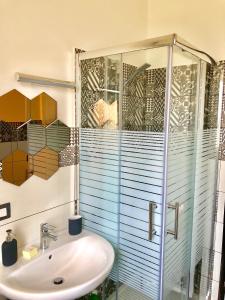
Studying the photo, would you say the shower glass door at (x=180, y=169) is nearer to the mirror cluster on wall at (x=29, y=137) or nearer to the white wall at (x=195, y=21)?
the white wall at (x=195, y=21)

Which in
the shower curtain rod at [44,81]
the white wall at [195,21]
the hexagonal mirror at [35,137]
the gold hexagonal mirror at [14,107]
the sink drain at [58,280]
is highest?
the white wall at [195,21]

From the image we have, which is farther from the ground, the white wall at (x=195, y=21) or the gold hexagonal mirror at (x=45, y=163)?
the white wall at (x=195, y=21)

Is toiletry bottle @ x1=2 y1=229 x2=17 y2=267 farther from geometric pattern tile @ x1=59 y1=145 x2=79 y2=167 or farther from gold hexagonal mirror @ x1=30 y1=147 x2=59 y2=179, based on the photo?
geometric pattern tile @ x1=59 y1=145 x2=79 y2=167

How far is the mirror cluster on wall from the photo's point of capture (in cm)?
147

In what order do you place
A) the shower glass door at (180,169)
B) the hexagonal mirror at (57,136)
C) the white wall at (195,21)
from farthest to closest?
the white wall at (195,21) < the hexagonal mirror at (57,136) < the shower glass door at (180,169)

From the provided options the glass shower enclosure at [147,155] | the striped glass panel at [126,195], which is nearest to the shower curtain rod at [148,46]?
the glass shower enclosure at [147,155]

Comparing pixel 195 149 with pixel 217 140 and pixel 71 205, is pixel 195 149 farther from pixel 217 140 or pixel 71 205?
pixel 71 205

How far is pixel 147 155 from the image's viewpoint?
5.26 feet

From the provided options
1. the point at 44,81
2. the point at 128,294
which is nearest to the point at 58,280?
the point at 128,294

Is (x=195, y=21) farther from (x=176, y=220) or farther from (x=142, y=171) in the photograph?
(x=176, y=220)

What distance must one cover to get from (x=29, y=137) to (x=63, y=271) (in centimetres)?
86

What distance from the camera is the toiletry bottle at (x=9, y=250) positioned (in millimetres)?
1419

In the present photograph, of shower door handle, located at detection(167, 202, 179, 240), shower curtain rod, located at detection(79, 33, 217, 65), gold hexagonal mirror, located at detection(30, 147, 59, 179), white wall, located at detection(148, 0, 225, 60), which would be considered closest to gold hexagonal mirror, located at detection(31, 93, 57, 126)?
gold hexagonal mirror, located at detection(30, 147, 59, 179)

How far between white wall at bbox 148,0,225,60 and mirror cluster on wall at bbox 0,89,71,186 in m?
1.26
